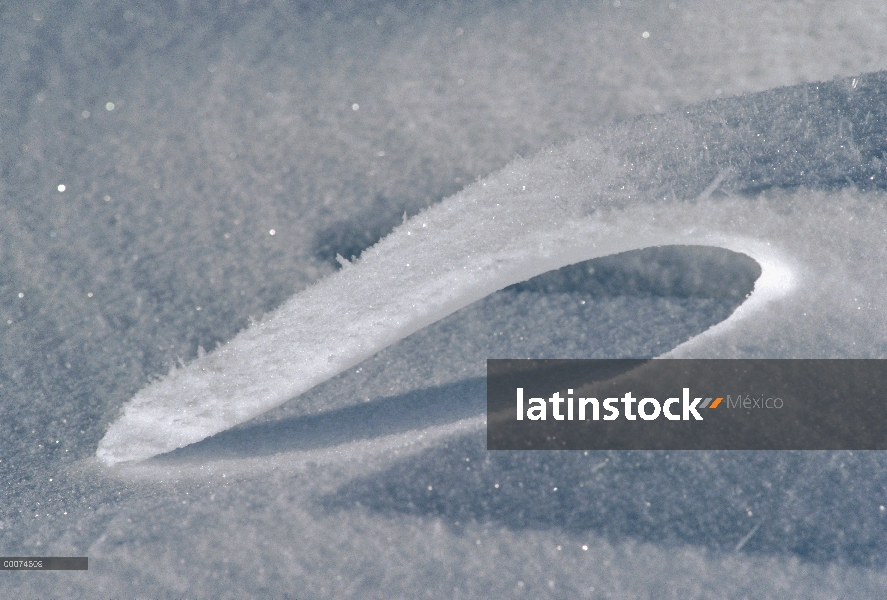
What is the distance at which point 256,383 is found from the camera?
1.11m

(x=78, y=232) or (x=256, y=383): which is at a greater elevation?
(x=78, y=232)

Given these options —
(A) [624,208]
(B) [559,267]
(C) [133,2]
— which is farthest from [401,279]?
(C) [133,2]

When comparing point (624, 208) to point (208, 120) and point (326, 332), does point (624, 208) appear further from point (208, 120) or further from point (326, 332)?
point (208, 120)

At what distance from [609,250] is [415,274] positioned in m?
0.32

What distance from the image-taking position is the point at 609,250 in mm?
1142

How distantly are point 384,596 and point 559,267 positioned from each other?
57 centimetres

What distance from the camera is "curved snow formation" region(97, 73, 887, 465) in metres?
1.10
